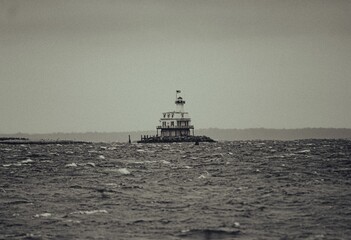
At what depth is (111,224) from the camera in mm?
23141

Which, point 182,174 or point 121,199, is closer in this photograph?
point 121,199

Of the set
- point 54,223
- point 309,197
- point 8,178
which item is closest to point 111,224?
point 54,223

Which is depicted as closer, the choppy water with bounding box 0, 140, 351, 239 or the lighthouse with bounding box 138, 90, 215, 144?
the choppy water with bounding box 0, 140, 351, 239

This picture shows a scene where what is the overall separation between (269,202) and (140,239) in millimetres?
11463

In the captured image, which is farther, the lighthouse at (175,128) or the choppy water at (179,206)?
the lighthouse at (175,128)

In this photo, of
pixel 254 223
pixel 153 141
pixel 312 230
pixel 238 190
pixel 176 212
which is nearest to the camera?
pixel 312 230

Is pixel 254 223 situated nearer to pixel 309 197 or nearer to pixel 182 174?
pixel 309 197

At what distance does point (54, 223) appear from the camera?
76.5ft

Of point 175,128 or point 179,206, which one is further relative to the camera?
point 175,128

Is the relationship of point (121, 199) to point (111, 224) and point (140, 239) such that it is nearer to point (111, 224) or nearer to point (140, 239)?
point (111, 224)

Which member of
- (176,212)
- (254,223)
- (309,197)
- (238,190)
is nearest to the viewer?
(254,223)

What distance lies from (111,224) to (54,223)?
2725mm

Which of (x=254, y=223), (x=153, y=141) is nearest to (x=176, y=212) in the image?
(x=254, y=223)

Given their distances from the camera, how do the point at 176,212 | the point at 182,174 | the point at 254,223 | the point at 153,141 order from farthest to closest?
1. the point at 153,141
2. the point at 182,174
3. the point at 176,212
4. the point at 254,223
